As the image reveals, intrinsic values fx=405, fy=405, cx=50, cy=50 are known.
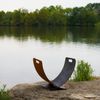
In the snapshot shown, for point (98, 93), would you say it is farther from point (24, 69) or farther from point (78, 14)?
point (78, 14)

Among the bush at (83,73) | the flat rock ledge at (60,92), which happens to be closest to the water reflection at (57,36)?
the bush at (83,73)

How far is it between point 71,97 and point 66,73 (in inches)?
68.9

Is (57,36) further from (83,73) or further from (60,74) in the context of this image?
(60,74)

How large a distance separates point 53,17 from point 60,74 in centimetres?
9292

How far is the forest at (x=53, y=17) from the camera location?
101 m

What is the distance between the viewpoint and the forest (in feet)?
330

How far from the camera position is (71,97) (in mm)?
8516

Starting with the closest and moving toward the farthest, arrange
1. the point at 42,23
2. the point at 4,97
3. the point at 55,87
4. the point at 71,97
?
the point at 4,97 → the point at 71,97 → the point at 55,87 → the point at 42,23

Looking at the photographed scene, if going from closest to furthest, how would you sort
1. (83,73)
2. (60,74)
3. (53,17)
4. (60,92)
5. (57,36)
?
(60,92) < (60,74) < (83,73) < (57,36) < (53,17)

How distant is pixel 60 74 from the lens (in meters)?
10.2

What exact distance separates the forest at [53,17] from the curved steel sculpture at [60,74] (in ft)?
289

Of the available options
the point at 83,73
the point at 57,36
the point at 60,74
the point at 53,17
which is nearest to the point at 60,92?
the point at 60,74

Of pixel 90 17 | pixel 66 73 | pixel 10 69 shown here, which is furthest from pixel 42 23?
pixel 66 73

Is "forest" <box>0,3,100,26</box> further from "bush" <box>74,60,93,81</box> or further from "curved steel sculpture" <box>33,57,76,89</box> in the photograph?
"curved steel sculpture" <box>33,57,76,89</box>
